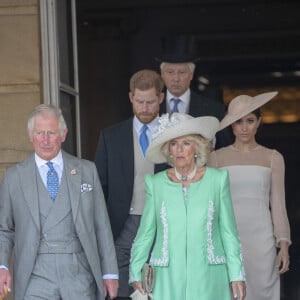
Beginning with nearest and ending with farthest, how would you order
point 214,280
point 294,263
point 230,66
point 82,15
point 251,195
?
point 214,280 < point 251,195 < point 294,263 < point 82,15 < point 230,66

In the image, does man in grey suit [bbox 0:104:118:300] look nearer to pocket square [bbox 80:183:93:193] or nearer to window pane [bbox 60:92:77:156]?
pocket square [bbox 80:183:93:193]

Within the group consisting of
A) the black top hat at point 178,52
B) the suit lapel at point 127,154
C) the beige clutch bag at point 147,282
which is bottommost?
the beige clutch bag at point 147,282

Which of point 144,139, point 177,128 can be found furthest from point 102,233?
point 144,139

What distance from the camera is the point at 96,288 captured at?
18.4 feet

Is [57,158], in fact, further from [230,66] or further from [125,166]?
[230,66]

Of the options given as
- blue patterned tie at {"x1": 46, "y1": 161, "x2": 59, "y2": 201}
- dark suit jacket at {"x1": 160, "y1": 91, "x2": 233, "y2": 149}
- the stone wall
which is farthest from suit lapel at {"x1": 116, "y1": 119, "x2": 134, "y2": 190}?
blue patterned tie at {"x1": 46, "y1": 161, "x2": 59, "y2": 201}

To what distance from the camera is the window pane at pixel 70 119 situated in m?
7.59

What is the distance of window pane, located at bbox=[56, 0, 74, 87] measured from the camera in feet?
24.7

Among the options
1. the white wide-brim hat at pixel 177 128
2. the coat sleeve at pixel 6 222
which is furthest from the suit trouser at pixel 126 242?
the coat sleeve at pixel 6 222

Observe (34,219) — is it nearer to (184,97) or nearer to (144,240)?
(144,240)

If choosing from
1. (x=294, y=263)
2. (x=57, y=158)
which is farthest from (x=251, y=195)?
(x=294, y=263)

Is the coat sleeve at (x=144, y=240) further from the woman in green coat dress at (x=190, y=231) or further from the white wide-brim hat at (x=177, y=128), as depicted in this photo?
the white wide-brim hat at (x=177, y=128)

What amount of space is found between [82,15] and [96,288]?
215 inches

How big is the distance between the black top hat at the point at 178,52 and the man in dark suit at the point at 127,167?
0.64 metres
